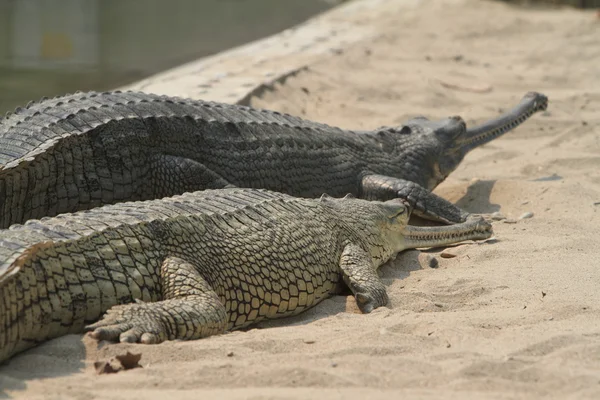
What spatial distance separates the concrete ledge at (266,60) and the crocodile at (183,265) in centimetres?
329

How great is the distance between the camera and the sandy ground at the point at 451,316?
337cm

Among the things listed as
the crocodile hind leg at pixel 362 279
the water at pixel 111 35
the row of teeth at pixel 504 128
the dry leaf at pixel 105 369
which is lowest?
the water at pixel 111 35

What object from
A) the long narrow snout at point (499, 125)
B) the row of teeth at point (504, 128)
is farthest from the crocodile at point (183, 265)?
the row of teeth at point (504, 128)

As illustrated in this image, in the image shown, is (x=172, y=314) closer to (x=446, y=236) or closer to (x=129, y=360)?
(x=129, y=360)

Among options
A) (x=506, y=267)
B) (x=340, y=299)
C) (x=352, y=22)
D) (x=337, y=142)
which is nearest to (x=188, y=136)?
(x=337, y=142)

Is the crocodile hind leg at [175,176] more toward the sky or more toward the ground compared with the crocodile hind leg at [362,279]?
more toward the sky

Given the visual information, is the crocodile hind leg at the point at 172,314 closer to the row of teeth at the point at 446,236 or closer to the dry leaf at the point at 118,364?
the dry leaf at the point at 118,364

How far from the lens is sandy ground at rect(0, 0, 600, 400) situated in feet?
11.1

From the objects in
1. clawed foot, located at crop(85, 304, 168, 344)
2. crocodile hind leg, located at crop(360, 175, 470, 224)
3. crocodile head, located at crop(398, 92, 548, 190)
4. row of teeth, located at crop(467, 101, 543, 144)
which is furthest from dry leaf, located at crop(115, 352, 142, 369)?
row of teeth, located at crop(467, 101, 543, 144)

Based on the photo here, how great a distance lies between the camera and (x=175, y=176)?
5895 millimetres

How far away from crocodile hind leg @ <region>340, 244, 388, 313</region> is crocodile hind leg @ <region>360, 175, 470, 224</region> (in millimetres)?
1522

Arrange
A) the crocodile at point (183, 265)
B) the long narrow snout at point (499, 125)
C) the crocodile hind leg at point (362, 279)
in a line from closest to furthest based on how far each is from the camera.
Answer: the crocodile at point (183, 265) < the crocodile hind leg at point (362, 279) < the long narrow snout at point (499, 125)

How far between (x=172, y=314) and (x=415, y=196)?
3.19 metres

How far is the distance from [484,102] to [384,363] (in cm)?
667
